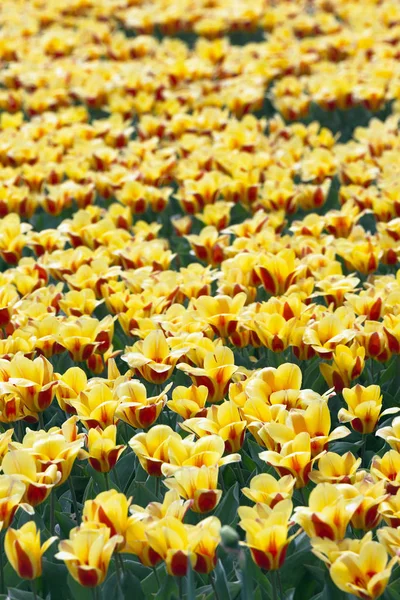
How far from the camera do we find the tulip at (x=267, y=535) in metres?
2.04

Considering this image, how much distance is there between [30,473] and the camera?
2.28 m

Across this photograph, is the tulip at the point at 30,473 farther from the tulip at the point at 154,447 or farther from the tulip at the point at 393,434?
the tulip at the point at 393,434

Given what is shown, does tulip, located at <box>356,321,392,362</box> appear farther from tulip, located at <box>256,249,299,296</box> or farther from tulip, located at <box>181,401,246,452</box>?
tulip, located at <box>181,401,246,452</box>

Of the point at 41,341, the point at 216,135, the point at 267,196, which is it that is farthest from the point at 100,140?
the point at 41,341

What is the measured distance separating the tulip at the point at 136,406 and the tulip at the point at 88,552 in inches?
23.1

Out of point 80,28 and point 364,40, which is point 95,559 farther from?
point 80,28

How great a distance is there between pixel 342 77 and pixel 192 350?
3.97 m

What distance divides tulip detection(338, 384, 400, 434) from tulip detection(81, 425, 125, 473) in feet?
2.14

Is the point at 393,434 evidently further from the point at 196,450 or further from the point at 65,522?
the point at 65,522

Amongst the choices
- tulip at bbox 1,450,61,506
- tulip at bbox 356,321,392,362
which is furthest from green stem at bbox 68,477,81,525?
tulip at bbox 356,321,392,362

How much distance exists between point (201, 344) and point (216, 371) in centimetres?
14

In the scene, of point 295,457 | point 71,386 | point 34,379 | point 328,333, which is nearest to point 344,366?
point 328,333

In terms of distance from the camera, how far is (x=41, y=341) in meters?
3.04

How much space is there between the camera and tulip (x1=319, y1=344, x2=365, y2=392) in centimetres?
286
